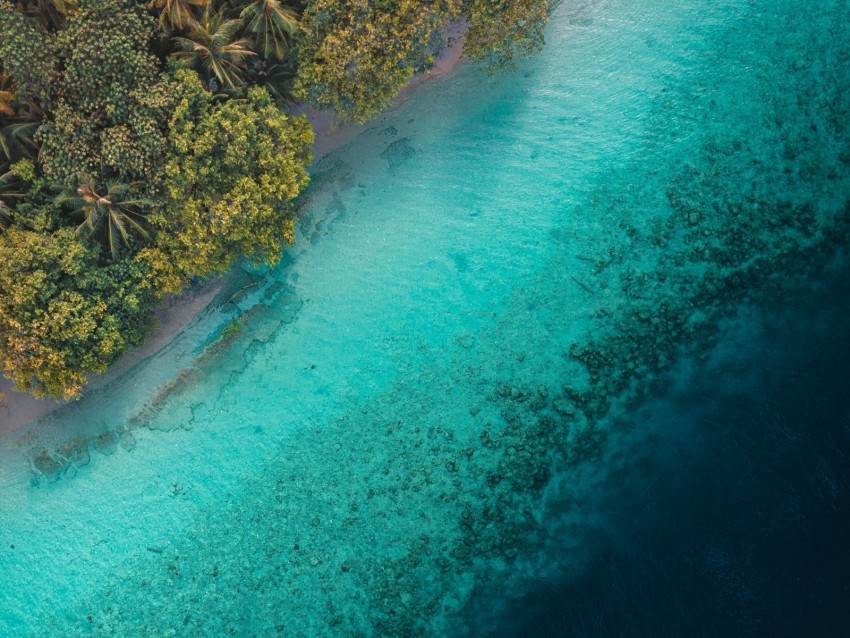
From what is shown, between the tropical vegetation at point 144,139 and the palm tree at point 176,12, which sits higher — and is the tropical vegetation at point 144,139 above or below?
below

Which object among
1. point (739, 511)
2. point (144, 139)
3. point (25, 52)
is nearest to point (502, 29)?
point (144, 139)

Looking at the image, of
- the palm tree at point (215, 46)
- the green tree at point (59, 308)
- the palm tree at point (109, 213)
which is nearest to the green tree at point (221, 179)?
the palm tree at point (109, 213)

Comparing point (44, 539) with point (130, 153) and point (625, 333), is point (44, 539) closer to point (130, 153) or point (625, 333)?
point (130, 153)

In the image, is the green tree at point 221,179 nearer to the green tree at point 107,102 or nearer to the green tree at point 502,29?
the green tree at point 107,102

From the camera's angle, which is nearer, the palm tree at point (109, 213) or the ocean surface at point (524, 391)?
the palm tree at point (109, 213)

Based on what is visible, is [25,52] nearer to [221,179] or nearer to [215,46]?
[215,46]

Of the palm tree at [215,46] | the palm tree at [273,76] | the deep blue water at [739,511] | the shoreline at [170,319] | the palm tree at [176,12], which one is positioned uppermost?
the palm tree at [176,12]
